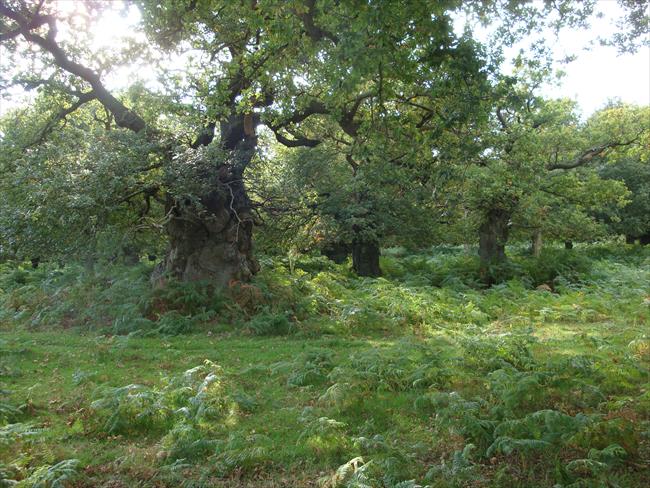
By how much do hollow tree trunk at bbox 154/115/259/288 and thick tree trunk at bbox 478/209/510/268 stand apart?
1053 cm

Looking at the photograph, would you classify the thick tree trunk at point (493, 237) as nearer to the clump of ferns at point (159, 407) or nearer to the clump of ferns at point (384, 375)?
the clump of ferns at point (384, 375)

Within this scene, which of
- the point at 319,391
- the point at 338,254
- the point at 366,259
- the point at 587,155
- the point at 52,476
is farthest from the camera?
the point at 338,254

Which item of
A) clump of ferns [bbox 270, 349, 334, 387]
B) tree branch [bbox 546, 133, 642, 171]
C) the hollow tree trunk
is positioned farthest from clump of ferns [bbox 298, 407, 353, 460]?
tree branch [bbox 546, 133, 642, 171]

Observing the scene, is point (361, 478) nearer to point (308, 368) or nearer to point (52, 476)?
point (52, 476)

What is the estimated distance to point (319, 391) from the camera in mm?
7680

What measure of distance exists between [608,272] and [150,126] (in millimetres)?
17708

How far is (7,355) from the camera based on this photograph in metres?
9.95

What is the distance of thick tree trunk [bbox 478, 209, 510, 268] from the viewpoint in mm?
20547

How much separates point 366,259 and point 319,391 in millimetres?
12707

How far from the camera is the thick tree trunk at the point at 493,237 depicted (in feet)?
67.4

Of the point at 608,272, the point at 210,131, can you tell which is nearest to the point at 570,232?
the point at 608,272

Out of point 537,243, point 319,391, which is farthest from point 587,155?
point 319,391

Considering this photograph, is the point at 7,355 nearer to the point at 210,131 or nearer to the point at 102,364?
the point at 102,364

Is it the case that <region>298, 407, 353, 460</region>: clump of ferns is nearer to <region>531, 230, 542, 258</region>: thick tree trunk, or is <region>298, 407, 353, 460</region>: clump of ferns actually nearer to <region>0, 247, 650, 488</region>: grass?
<region>0, 247, 650, 488</region>: grass
